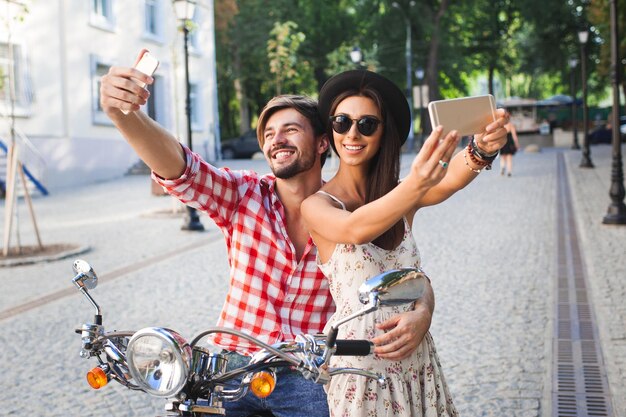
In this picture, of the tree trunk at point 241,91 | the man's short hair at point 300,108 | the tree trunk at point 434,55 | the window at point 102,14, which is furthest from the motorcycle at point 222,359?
the tree trunk at point 434,55

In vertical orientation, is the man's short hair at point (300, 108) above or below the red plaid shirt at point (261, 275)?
above

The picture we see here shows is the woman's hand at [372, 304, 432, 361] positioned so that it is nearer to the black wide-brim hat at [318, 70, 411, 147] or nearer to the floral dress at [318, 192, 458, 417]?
the floral dress at [318, 192, 458, 417]

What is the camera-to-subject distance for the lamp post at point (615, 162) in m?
12.0

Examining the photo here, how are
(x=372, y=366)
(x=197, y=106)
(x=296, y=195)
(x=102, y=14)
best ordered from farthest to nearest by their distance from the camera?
1. (x=197, y=106)
2. (x=102, y=14)
3. (x=296, y=195)
4. (x=372, y=366)

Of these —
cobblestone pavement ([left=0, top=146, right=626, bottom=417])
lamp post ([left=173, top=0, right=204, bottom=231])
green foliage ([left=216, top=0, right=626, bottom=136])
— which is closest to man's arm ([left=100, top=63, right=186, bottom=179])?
cobblestone pavement ([left=0, top=146, right=626, bottom=417])

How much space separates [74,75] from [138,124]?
22874 mm

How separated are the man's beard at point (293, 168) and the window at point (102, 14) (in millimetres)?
23532

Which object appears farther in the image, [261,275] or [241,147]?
[241,147]

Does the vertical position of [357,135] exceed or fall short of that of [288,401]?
it exceeds it

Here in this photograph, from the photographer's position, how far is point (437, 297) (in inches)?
282

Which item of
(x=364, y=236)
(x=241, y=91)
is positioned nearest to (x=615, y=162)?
(x=364, y=236)

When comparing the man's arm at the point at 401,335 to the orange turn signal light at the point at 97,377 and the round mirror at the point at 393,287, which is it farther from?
the orange turn signal light at the point at 97,377

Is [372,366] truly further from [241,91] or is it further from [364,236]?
[241,91]

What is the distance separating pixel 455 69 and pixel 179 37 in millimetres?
21625
